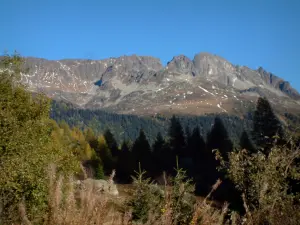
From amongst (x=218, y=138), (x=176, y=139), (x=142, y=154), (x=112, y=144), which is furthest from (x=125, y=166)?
(x=218, y=138)

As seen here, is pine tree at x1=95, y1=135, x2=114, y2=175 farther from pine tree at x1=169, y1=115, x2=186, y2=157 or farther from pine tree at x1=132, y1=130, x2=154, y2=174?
pine tree at x1=169, y1=115, x2=186, y2=157

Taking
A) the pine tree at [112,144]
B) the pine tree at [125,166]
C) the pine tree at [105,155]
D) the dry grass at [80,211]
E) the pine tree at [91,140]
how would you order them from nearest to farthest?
1. the dry grass at [80,211]
2. the pine tree at [125,166]
3. the pine tree at [105,155]
4. the pine tree at [112,144]
5. the pine tree at [91,140]

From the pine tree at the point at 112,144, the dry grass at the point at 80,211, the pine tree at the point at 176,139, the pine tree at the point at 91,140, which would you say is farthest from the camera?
the pine tree at the point at 91,140

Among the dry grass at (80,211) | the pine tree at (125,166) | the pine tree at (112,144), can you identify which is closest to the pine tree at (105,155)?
the pine tree at (125,166)

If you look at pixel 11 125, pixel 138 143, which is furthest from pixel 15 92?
pixel 138 143

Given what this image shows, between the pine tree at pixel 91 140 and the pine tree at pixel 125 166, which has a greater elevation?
the pine tree at pixel 91 140

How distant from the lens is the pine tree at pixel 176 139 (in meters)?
81.9

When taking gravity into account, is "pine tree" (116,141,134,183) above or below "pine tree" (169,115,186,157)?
below

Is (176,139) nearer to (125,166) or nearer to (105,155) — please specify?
(125,166)

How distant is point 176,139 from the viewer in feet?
271

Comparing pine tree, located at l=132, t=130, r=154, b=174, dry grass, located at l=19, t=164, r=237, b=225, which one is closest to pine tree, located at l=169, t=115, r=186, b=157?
pine tree, located at l=132, t=130, r=154, b=174

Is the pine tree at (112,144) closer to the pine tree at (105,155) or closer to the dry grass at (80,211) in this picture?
the pine tree at (105,155)

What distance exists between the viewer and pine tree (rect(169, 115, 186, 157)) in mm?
81875

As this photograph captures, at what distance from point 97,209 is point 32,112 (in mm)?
18439
